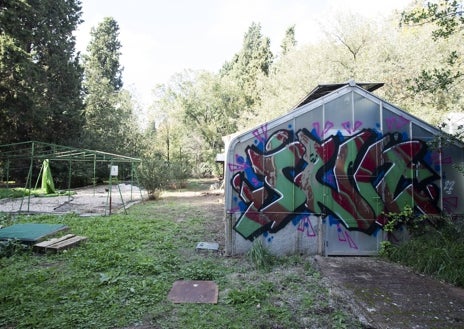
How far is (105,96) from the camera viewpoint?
1147 inches

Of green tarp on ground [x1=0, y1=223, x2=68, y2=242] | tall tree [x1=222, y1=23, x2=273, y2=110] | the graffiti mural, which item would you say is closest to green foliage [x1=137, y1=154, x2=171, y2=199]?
green tarp on ground [x1=0, y1=223, x2=68, y2=242]

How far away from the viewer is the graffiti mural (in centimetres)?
680

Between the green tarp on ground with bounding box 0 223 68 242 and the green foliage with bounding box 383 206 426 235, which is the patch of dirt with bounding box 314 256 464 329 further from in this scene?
the green tarp on ground with bounding box 0 223 68 242

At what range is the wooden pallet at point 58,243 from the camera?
697 cm

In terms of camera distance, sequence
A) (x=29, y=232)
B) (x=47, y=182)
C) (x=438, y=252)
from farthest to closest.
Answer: (x=47, y=182)
(x=29, y=232)
(x=438, y=252)

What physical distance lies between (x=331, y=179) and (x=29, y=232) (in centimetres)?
731

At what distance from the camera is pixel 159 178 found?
17844 mm

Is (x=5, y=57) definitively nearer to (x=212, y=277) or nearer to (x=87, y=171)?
(x=87, y=171)

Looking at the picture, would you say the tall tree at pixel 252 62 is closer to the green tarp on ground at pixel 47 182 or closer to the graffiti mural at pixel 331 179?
the green tarp on ground at pixel 47 182

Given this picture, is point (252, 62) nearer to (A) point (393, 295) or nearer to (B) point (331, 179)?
(B) point (331, 179)

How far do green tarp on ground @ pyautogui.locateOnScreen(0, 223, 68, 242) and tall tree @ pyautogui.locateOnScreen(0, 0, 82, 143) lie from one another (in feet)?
46.0

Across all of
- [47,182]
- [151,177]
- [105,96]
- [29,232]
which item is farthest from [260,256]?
[105,96]

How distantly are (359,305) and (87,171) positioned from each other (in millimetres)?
24056

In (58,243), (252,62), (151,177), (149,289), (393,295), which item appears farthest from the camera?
(252,62)
